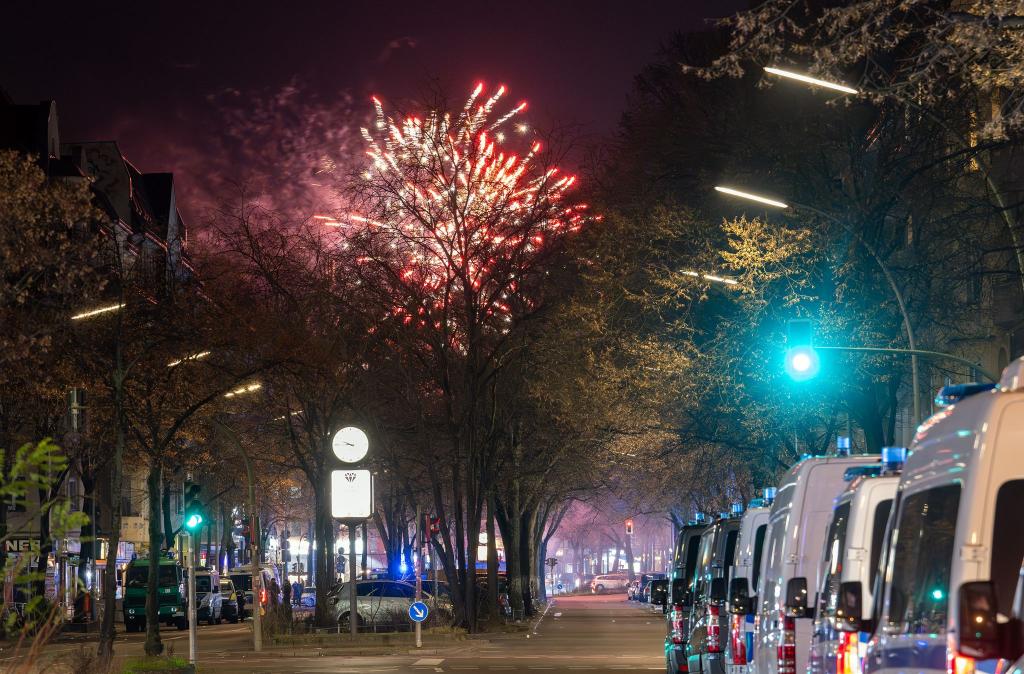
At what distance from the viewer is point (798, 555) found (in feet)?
43.3

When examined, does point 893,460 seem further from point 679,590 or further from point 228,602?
point 228,602

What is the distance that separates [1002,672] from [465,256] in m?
37.6

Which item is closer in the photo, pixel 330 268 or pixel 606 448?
pixel 330 268

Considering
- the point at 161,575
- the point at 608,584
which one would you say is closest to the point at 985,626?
the point at 161,575

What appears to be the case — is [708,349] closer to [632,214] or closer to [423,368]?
[632,214]

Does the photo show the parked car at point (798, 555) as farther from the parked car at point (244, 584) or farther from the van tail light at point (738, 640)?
the parked car at point (244, 584)

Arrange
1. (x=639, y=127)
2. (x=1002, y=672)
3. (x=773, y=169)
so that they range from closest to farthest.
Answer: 1. (x=1002, y=672)
2. (x=773, y=169)
3. (x=639, y=127)

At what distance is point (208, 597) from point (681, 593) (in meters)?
49.7

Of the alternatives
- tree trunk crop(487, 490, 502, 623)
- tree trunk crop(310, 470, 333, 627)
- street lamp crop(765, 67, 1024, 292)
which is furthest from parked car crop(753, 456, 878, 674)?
tree trunk crop(487, 490, 502, 623)

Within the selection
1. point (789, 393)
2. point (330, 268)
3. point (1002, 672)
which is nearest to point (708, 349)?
point (789, 393)

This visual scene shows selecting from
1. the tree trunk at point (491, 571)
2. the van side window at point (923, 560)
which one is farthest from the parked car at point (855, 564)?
the tree trunk at point (491, 571)

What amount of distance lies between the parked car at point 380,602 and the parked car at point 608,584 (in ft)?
236

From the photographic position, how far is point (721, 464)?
166 feet

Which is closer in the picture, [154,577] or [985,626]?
[985,626]
